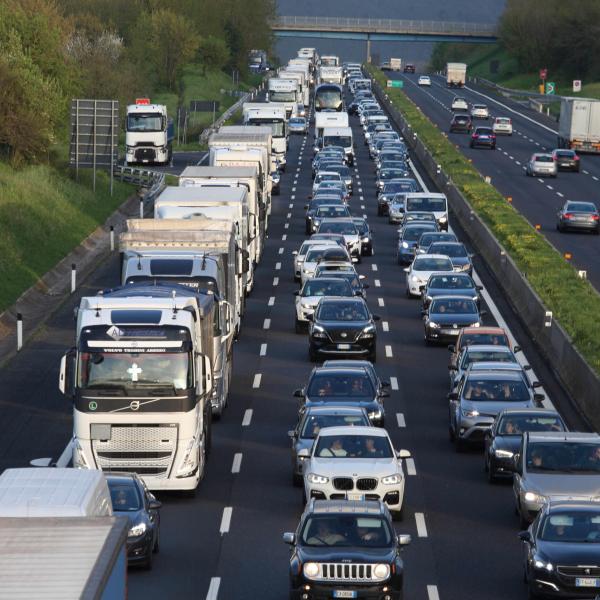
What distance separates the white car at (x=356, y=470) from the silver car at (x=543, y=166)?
63.1 m

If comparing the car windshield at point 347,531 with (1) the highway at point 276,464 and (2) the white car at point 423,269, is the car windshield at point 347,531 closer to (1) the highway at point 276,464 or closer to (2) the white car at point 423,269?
(1) the highway at point 276,464

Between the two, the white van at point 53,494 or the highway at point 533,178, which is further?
the highway at point 533,178

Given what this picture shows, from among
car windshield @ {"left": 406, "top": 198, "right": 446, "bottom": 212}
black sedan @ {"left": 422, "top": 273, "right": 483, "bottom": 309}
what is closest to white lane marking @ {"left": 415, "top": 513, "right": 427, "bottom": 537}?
black sedan @ {"left": 422, "top": 273, "right": 483, "bottom": 309}

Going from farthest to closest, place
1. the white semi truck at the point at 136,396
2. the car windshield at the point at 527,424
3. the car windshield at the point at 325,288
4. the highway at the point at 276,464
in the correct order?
the car windshield at the point at 325,288 → the car windshield at the point at 527,424 → the white semi truck at the point at 136,396 → the highway at the point at 276,464

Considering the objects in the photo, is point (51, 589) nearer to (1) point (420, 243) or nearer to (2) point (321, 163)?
(1) point (420, 243)

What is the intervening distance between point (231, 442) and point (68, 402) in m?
5.67

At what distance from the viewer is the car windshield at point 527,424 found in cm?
2986

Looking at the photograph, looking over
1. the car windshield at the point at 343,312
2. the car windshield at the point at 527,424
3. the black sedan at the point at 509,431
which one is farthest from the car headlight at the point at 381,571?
the car windshield at the point at 343,312

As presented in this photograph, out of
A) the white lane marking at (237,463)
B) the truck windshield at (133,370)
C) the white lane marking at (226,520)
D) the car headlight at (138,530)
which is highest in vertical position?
the truck windshield at (133,370)

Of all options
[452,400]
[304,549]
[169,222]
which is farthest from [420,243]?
[304,549]

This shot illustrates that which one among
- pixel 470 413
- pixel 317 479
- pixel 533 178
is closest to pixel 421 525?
pixel 317 479

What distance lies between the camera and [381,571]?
70.1ft

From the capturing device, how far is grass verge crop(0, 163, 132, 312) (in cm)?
5325

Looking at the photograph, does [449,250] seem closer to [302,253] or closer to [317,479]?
[302,253]
